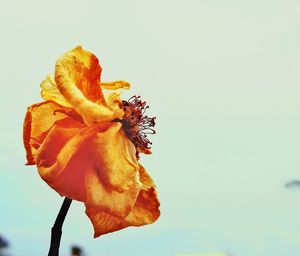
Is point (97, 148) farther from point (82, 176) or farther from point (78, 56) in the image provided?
point (78, 56)

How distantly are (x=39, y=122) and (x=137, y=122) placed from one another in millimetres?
203

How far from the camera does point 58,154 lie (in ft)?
3.72

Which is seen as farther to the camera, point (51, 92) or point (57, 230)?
point (51, 92)

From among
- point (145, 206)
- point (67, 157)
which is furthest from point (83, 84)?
point (145, 206)

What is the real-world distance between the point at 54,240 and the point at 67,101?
27cm

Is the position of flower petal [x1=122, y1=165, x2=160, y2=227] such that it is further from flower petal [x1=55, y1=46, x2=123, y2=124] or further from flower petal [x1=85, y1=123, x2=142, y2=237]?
flower petal [x1=55, y1=46, x2=123, y2=124]

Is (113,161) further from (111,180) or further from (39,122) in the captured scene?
(39,122)

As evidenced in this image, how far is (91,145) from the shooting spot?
3.76 ft

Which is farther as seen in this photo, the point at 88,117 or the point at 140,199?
the point at 140,199

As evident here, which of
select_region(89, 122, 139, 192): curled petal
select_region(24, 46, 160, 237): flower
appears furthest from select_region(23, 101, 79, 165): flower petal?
select_region(89, 122, 139, 192): curled petal

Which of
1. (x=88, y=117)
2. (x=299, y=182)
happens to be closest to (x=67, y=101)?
(x=88, y=117)

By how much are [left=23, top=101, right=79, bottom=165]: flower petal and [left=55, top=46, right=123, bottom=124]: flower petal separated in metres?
0.07

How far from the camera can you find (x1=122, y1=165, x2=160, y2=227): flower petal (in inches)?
47.1

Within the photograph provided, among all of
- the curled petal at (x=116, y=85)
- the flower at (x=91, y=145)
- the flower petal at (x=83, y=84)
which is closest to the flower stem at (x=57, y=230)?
the flower at (x=91, y=145)
